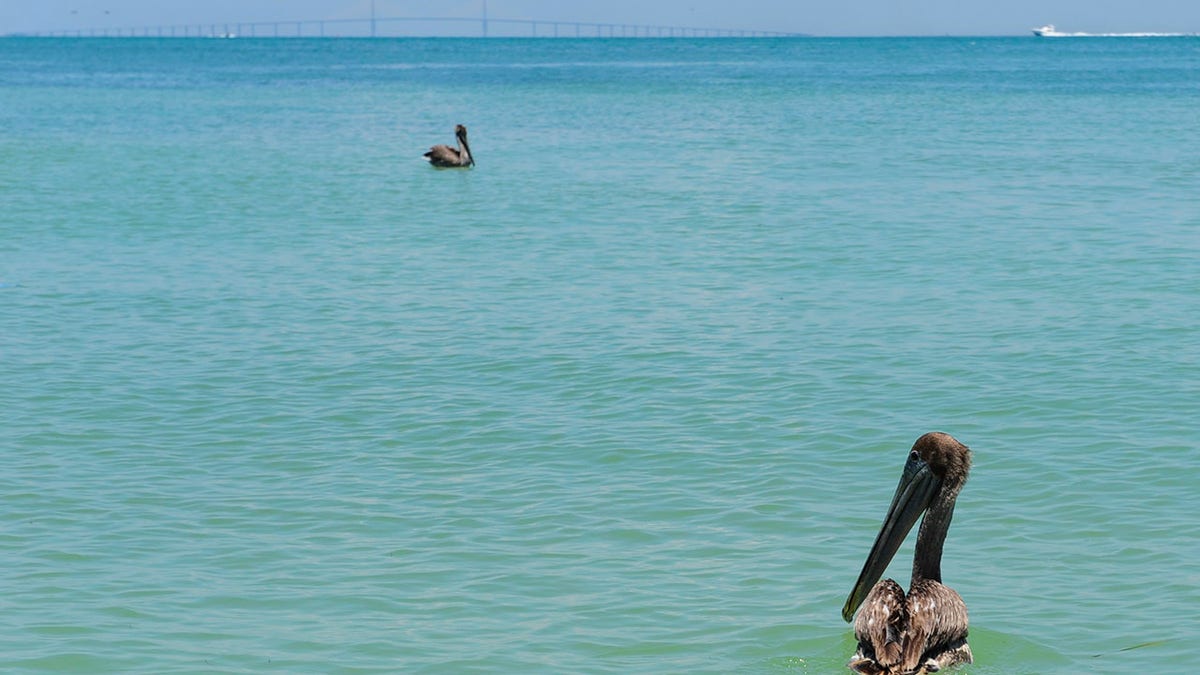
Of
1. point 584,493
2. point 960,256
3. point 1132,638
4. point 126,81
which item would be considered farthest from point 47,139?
point 126,81

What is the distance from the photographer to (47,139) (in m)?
46.9

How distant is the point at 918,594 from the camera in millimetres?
7848

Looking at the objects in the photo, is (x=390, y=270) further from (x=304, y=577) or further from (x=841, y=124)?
(x=841, y=124)

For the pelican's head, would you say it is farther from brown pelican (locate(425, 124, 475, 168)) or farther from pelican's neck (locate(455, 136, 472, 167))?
pelican's neck (locate(455, 136, 472, 167))

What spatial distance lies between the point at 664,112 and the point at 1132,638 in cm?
5056

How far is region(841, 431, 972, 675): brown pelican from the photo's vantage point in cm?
766

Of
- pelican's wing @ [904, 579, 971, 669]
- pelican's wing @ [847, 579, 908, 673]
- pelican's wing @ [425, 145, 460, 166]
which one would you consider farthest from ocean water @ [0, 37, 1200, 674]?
pelican's wing @ [425, 145, 460, 166]

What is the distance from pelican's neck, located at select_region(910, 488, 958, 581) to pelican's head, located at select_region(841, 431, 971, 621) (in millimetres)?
16

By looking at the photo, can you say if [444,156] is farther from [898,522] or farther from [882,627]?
[882,627]

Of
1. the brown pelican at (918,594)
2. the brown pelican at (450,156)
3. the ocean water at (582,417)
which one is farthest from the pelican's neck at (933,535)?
the brown pelican at (450,156)

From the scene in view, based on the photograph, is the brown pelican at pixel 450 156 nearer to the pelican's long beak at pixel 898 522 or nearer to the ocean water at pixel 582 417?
the ocean water at pixel 582 417

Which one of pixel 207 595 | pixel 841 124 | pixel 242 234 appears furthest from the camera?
pixel 841 124

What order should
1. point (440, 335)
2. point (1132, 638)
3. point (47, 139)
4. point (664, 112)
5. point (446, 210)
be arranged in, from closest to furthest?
point (1132, 638) < point (440, 335) < point (446, 210) < point (47, 139) < point (664, 112)

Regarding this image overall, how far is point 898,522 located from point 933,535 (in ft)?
0.65
